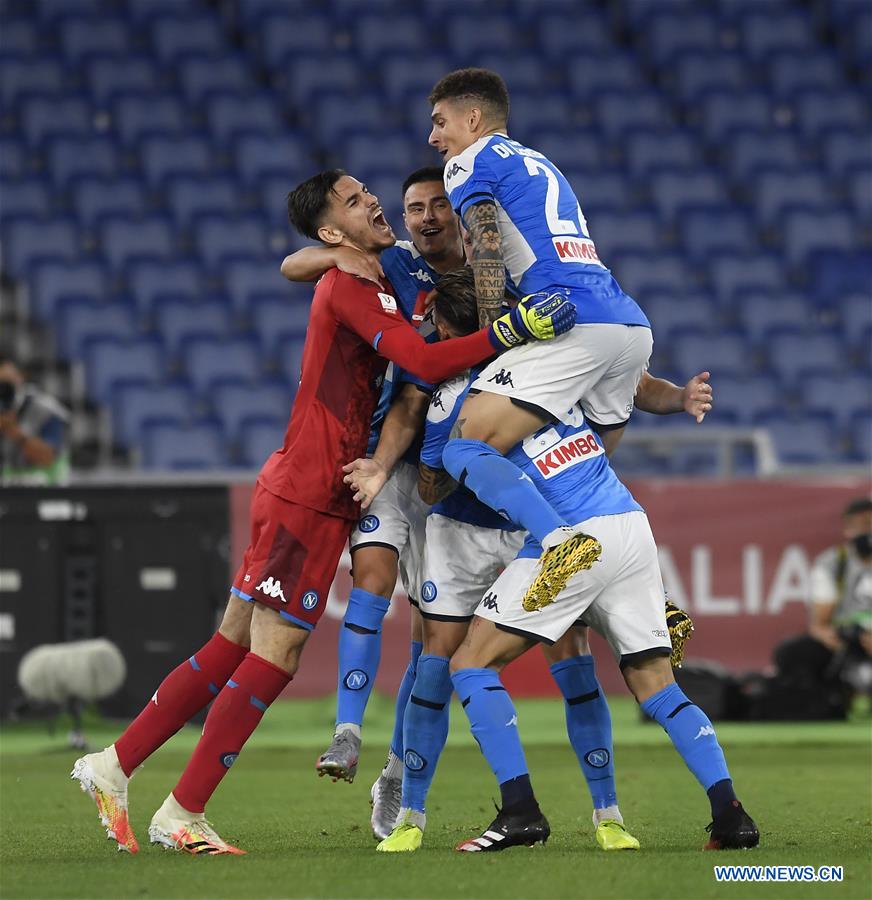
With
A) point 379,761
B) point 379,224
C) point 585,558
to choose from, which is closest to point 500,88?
point 379,224

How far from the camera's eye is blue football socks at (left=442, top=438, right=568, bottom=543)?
4.89m

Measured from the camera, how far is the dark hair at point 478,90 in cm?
543

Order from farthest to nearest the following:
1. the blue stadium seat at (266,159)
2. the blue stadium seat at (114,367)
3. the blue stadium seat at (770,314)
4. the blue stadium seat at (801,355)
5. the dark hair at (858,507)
Result: the blue stadium seat at (266,159) < the blue stadium seat at (770,314) < the blue stadium seat at (801,355) < the blue stadium seat at (114,367) < the dark hair at (858,507)

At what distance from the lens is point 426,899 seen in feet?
13.4

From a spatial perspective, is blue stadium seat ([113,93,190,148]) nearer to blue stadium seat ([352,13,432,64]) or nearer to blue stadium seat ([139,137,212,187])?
blue stadium seat ([139,137,212,187])

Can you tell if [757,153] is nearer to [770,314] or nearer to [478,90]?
[770,314]

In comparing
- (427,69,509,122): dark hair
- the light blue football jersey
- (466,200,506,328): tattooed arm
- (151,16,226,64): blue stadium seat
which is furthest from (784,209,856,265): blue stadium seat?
(466,200,506,328): tattooed arm

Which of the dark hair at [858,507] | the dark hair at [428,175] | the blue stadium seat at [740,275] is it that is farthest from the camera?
the blue stadium seat at [740,275]

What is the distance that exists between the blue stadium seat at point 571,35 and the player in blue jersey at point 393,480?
12146 mm

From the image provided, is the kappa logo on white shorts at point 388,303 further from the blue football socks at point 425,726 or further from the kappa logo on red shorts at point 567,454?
the blue football socks at point 425,726

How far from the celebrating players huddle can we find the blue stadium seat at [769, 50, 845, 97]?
42.3 feet

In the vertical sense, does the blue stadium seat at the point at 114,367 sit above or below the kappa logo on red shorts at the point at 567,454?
above

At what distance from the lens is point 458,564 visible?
17.8 feet

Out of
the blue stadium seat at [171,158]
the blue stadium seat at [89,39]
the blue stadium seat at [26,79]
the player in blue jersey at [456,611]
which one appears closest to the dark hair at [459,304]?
the player in blue jersey at [456,611]
